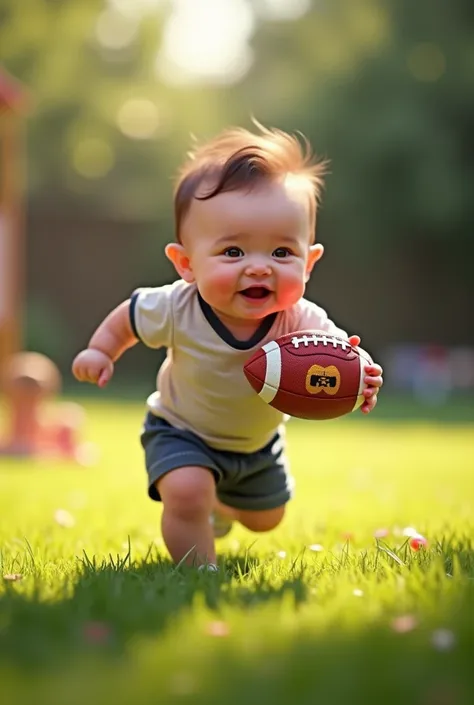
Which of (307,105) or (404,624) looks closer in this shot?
(404,624)

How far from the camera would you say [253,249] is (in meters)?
2.98

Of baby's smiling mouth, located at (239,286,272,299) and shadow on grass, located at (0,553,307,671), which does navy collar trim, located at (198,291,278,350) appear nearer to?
baby's smiling mouth, located at (239,286,272,299)

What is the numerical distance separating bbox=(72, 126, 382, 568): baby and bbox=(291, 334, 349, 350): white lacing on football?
0.09 m

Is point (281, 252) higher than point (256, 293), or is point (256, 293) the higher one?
point (281, 252)

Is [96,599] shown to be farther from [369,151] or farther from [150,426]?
[369,151]

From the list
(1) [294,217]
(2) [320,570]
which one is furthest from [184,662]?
(1) [294,217]

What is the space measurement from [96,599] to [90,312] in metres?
14.8

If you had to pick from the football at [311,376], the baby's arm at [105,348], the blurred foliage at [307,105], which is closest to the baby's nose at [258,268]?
the football at [311,376]

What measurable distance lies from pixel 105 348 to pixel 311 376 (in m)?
0.73

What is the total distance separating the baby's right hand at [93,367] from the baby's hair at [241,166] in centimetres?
43

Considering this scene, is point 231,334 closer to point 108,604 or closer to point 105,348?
point 105,348

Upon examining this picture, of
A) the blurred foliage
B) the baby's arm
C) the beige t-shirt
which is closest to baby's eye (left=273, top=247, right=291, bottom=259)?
the beige t-shirt

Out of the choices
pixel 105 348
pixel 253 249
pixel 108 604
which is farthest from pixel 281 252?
pixel 108 604

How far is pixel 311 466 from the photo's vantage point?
263 inches
